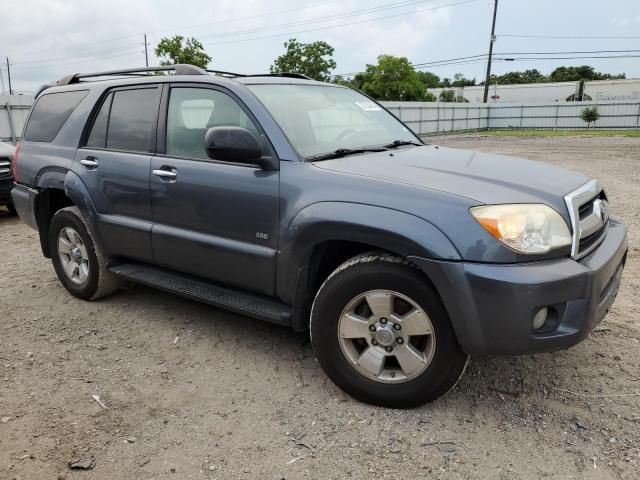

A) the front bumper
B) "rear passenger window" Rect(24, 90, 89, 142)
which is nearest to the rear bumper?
"rear passenger window" Rect(24, 90, 89, 142)

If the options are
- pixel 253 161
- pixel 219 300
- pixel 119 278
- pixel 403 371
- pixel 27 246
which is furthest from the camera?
pixel 27 246

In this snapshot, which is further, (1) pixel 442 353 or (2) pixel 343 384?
(2) pixel 343 384

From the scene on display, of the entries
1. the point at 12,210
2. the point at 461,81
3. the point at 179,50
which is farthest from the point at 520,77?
the point at 12,210

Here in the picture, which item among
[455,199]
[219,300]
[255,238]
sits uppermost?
[455,199]

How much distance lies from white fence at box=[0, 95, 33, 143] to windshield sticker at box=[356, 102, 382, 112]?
42.0ft

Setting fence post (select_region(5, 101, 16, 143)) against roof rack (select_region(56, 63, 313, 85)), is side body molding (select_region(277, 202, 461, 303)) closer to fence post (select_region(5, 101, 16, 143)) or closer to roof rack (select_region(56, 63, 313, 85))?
roof rack (select_region(56, 63, 313, 85))

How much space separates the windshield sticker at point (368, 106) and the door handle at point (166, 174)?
4.83ft

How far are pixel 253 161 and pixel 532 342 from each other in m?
1.76

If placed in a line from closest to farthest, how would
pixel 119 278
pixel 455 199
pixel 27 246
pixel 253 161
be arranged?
pixel 455 199
pixel 253 161
pixel 119 278
pixel 27 246

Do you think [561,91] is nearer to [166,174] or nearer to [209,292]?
[166,174]

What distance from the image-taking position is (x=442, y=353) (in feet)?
8.65

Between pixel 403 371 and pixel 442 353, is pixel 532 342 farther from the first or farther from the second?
pixel 403 371

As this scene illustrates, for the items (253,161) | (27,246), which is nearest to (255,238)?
(253,161)

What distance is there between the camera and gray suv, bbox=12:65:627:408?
2477 mm
